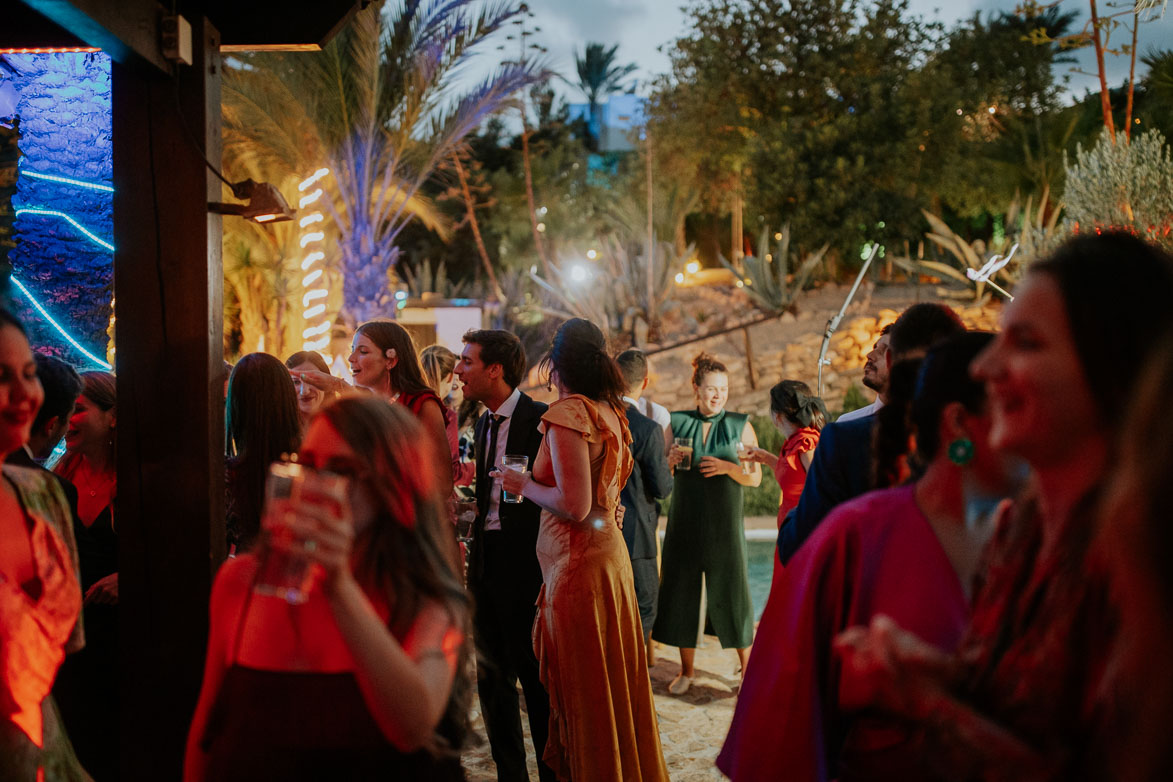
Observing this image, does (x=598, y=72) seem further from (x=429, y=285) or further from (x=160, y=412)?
(x=160, y=412)

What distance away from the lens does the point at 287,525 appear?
4.70 feet

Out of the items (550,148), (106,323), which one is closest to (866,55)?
(550,148)

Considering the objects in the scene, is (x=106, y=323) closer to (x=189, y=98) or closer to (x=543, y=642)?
(x=189, y=98)

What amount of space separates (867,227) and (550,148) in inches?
484

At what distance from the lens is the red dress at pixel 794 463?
485cm

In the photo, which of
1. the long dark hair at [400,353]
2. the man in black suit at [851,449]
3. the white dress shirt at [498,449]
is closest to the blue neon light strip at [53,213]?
the long dark hair at [400,353]

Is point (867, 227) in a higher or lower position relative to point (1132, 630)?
higher

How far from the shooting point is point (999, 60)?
21.4 meters

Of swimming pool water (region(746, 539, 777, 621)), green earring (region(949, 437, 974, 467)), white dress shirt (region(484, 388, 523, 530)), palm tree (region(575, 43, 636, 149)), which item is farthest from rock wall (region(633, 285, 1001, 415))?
palm tree (region(575, 43, 636, 149))

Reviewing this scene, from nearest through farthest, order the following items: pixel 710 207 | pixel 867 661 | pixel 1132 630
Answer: pixel 1132 630, pixel 867 661, pixel 710 207

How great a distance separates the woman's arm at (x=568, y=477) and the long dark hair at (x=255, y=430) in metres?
1.02

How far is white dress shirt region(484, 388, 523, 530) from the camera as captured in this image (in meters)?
4.09

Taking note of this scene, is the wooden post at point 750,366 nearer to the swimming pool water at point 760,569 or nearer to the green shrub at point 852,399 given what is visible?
the green shrub at point 852,399

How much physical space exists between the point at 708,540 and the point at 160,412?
3750mm
